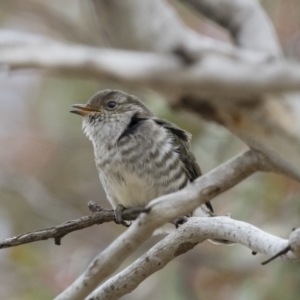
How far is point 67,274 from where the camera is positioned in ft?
21.5

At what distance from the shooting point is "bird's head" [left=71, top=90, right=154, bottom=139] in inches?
172

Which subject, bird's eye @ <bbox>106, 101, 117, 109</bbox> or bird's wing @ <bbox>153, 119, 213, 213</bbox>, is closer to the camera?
bird's wing @ <bbox>153, 119, 213, 213</bbox>

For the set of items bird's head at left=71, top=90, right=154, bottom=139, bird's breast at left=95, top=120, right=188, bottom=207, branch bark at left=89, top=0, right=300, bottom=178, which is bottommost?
branch bark at left=89, top=0, right=300, bottom=178

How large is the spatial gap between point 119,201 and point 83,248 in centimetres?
327

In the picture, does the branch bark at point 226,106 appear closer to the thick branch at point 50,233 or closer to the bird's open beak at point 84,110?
the thick branch at point 50,233

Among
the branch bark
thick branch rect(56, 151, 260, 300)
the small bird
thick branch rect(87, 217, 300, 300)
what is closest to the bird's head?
the small bird

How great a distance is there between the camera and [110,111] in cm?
453

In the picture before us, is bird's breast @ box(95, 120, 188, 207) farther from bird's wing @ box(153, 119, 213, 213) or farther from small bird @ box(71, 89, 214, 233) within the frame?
bird's wing @ box(153, 119, 213, 213)

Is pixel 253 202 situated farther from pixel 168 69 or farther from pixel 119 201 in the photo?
pixel 168 69

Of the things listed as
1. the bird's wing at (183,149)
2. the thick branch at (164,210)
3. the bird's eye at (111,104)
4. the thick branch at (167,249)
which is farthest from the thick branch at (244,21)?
the bird's eye at (111,104)

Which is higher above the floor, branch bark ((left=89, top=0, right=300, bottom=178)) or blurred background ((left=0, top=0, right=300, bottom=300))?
blurred background ((left=0, top=0, right=300, bottom=300))

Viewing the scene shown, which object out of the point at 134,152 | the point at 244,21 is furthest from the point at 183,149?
the point at 244,21

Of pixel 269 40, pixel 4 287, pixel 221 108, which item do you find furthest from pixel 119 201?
pixel 4 287

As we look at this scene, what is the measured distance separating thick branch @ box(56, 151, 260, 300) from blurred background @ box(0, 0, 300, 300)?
2705mm
